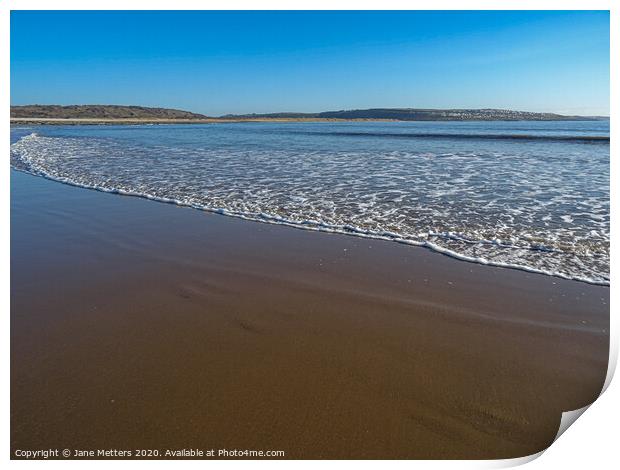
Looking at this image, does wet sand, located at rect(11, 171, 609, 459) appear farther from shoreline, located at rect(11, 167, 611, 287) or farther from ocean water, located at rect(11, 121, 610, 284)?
ocean water, located at rect(11, 121, 610, 284)

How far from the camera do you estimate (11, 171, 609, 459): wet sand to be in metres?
2.16

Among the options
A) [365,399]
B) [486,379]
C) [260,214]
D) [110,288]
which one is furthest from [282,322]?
[260,214]

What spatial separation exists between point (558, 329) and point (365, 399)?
200 cm

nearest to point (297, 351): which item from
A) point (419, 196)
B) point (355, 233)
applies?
point (355, 233)

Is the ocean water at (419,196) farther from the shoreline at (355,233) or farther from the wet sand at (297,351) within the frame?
the wet sand at (297,351)

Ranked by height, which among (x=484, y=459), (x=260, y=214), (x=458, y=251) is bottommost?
(x=484, y=459)

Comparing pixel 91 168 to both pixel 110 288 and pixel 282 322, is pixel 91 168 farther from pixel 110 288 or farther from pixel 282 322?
pixel 282 322

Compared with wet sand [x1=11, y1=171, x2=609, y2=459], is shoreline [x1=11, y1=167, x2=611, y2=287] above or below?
above

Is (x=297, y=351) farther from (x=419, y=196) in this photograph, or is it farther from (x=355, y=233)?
(x=419, y=196)

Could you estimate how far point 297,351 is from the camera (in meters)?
2.87

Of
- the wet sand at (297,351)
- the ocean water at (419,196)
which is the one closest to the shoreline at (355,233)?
the ocean water at (419,196)

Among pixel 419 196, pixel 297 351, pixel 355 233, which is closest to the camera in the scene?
pixel 297 351

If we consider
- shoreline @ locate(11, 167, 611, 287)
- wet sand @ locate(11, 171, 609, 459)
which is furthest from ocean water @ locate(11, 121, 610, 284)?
wet sand @ locate(11, 171, 609, 459)

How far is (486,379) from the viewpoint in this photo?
8.45 feet
